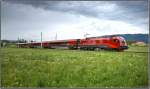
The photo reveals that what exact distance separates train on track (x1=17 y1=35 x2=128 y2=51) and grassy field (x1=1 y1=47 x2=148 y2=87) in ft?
0.40

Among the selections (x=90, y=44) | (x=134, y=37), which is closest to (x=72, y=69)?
(x=90, y=44)

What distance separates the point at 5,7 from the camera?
5949 millimetres

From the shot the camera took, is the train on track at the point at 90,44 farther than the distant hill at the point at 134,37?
Yes

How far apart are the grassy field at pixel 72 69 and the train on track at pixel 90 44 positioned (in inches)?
4.9

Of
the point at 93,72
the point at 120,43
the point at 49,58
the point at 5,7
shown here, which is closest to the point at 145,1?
the point at 120,43

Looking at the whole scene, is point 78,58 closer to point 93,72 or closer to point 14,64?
point 93,72

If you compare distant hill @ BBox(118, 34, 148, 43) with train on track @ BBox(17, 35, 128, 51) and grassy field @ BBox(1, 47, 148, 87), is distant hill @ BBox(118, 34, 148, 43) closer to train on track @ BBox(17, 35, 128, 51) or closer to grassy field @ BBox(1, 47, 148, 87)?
train on track @ BBox(17, 35, 128, 51)

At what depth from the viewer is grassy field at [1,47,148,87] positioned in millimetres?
5867

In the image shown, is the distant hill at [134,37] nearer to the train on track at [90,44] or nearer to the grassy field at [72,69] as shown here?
the train on track at [90,44]

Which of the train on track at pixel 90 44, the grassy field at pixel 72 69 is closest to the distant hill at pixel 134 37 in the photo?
the train on track at pixel 90 44

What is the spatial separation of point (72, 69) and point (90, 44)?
0.71 metres

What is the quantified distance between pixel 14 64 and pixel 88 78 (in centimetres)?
127

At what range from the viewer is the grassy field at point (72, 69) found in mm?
5867

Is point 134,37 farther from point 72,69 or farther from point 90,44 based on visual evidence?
point 72,69
